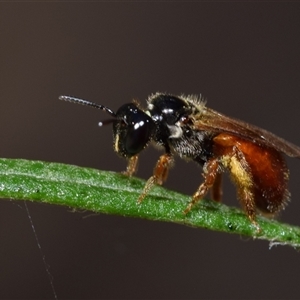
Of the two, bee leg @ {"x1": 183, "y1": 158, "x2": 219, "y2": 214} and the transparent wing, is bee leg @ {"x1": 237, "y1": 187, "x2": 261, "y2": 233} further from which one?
the transparent wing

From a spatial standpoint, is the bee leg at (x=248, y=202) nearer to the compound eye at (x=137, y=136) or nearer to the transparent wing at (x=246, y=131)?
the transparent wing at (x=246, y=131)

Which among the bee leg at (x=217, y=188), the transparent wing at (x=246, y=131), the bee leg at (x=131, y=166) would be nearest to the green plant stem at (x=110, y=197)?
the bee leg at (x=131, y=166)

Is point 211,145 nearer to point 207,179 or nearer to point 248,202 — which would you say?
point 207,179

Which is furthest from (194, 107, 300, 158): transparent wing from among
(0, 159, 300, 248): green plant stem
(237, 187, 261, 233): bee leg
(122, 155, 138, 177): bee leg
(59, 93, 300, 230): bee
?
(0, 159, 300, 248): green plant stem

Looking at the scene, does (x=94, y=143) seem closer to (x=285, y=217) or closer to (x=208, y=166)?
(x=285, y=217)

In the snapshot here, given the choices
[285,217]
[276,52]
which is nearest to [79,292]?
[285,217]

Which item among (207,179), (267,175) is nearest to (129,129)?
(207,179)

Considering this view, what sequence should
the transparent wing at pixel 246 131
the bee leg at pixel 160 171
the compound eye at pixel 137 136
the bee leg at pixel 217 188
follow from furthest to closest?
the bee leg at pixel 217 188 < the transparent wing at pixel 246 131 < the compound eye at pixel 137 136 < the bee leg at pixel 160 171
